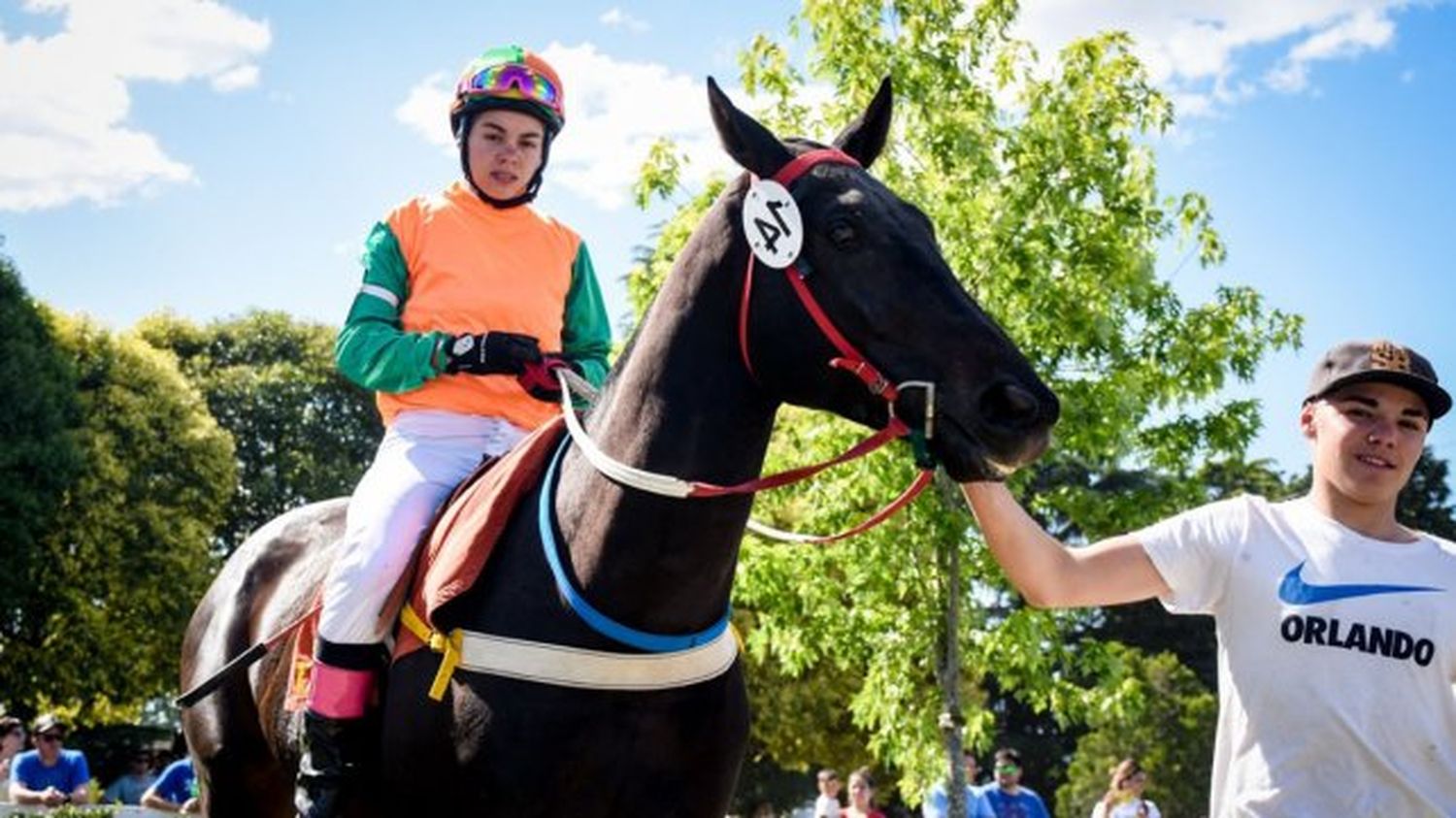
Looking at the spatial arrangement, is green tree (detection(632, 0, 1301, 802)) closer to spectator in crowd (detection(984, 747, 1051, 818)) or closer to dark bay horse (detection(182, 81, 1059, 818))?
spectator in crowd (detection(984, 747, 1051, 818))

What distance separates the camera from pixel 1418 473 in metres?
40.0

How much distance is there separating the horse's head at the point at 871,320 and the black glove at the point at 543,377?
927 mm

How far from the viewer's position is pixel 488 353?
4.10 m

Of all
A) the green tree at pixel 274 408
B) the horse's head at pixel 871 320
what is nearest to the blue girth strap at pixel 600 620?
the horse's head at pixel 871 320

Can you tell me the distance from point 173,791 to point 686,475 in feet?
35.7

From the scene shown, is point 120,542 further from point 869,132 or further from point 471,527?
point 869,132

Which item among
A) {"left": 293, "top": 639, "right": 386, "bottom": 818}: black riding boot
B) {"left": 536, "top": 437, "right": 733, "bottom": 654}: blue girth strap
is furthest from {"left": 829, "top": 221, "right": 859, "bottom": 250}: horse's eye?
{"left": 293, "top": 639, "right": 386, "bottom": 818}: black riding boot

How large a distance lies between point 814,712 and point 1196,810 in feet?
45.5

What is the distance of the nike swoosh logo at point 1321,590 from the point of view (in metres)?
3.40

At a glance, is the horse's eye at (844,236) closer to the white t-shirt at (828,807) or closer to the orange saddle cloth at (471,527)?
the orange saddle cloth at (471,527)

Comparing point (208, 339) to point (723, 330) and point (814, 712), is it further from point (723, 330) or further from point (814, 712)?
point (723, 330)

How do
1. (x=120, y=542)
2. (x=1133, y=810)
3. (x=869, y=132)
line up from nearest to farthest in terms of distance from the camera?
(x=869, y=132), (x=1133, y=810), (x=120, y=542)

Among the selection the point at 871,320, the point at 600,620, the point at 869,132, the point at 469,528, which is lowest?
the point at 600,620

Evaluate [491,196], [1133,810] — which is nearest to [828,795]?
[1133,810]
